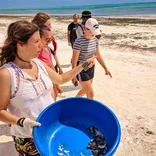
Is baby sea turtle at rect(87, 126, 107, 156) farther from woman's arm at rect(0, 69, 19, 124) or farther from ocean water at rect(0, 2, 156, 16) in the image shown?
ocean water at rect(0, 2, 156, 16)

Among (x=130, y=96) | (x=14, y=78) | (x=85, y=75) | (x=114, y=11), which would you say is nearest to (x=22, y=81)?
(x=14, y=78)

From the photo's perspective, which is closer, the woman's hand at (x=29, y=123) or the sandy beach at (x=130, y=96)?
the woman's hand at (x=29, y=123)

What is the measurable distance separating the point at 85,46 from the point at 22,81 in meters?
2.15

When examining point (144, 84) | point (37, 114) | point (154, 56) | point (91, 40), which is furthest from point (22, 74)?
point (154, 56)

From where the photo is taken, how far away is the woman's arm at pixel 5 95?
5.74 feet

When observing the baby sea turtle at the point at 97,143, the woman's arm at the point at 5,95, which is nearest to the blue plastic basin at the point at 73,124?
the baby sea turtle at the point at 97,143

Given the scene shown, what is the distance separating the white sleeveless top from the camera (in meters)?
1.81

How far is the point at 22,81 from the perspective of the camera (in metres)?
1.83

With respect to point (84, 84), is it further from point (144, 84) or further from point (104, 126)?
point (144, 84)

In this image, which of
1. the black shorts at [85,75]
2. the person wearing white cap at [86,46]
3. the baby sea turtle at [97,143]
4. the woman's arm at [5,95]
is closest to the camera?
the woman's arm at [5,95]

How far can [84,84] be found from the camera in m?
4.12

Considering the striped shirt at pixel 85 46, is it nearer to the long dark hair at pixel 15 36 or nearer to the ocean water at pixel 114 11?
the long dark hair at pixel 15 36

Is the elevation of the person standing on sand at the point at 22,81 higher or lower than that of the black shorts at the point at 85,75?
higher

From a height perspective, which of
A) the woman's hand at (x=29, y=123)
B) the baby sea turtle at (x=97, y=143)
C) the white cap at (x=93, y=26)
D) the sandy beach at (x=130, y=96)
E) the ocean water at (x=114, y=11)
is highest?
the white cap at (x=93, y=26)
